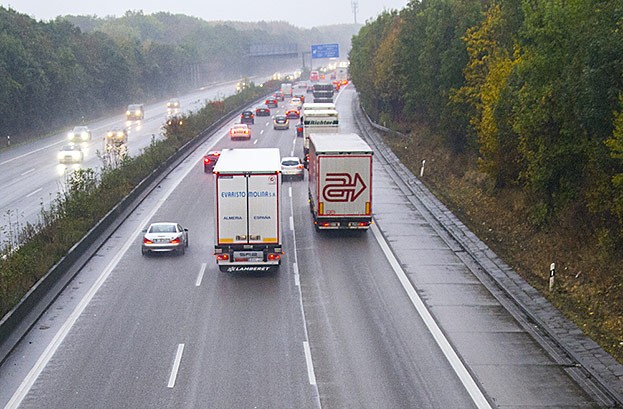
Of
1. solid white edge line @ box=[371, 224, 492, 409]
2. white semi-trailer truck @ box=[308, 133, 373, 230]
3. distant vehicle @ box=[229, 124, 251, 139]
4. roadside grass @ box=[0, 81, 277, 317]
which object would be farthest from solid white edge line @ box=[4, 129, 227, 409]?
distant vehicle @ box=[229, 124, 251, 139]

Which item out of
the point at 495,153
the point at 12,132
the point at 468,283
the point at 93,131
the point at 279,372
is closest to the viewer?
the point at 279,372

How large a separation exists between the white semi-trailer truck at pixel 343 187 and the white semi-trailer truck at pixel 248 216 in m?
5.89

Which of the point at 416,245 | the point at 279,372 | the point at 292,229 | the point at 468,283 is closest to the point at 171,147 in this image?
the point at 292,229

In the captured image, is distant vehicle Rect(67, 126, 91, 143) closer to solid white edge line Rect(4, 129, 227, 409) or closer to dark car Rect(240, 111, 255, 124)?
dark car Rect(240, 111, 255, 124)

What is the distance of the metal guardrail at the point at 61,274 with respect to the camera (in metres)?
22.4

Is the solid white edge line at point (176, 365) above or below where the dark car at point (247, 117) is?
below

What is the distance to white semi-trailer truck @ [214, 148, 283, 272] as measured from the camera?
2788 centimetres

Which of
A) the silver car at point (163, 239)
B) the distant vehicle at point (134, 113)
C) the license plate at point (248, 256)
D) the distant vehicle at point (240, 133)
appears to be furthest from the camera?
the distant vehicle at point (134, 113)

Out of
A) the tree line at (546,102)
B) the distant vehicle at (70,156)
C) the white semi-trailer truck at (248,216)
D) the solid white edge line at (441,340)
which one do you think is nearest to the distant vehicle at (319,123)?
the tree line at (546,102)

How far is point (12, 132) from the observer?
85688 mm

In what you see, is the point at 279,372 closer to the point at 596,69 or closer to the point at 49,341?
the point at 49,341

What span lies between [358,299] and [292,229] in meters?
11.3

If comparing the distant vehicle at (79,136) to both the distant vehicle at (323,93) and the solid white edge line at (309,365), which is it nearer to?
the distant vehicle at (323,93)

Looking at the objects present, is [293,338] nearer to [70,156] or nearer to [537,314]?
[537,314]
